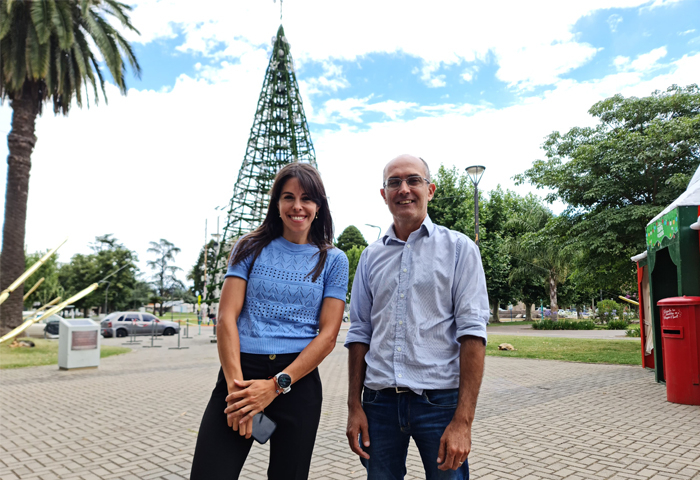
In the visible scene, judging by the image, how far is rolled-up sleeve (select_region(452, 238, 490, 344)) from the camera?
6.77ft

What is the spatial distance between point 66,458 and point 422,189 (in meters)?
4.91

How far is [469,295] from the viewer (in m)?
2.12

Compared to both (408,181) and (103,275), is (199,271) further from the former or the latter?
(408,181)

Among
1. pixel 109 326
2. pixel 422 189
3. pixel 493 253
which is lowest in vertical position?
pixel 109 326

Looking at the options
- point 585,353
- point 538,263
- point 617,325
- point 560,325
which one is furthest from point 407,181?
point 538,263

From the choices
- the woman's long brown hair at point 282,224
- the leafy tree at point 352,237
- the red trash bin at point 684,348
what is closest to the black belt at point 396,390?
the woman's long brown hair at point 282,224

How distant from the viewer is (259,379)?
2117mm

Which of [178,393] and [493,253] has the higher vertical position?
[493,253]

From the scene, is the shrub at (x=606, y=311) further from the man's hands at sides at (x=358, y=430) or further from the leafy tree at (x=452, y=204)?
the man's hands at sides at (x=358, y=430)

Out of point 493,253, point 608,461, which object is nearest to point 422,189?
point 608,461

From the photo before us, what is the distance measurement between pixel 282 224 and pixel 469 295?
0.96m

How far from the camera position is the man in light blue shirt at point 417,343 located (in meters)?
2.05

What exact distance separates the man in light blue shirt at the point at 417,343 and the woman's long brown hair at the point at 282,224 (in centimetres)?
28

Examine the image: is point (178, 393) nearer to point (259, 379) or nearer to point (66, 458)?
point (66, 458)
